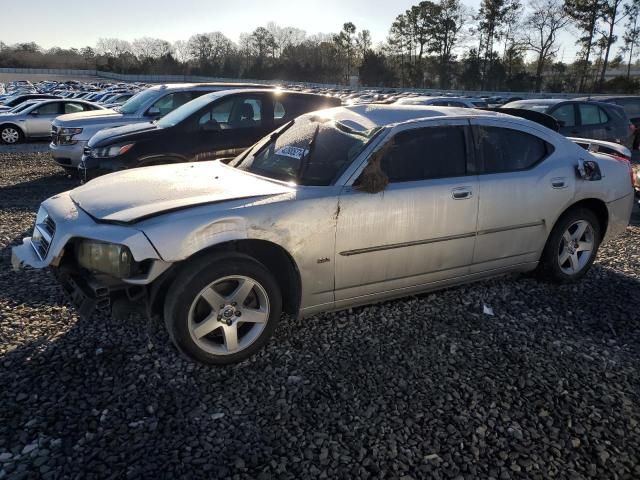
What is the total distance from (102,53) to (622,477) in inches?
5213

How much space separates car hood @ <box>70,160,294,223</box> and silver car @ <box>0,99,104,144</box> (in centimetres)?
1329

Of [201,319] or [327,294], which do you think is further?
[327,294]

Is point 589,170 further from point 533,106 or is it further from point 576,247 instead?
point 533,106

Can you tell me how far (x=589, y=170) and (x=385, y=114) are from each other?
201 cm

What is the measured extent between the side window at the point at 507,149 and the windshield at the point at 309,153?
997mm

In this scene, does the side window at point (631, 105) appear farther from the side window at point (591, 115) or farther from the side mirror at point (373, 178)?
the side mirror at point (373, 178)

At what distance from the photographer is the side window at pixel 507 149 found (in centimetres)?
407

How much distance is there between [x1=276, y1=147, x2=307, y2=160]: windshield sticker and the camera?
383cm

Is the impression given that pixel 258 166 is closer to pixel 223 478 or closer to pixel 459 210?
pixel 459 210

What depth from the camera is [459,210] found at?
12.5ft

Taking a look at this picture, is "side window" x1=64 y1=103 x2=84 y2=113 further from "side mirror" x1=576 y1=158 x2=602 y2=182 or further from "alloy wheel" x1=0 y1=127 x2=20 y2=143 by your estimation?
"side mirror" x1=576 y1=158 x2=602 y2=182

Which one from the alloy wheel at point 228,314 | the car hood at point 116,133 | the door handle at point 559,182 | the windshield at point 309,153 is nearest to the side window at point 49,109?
the car hood at point 116,133

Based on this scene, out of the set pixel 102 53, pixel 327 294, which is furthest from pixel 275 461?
pixel 102 53

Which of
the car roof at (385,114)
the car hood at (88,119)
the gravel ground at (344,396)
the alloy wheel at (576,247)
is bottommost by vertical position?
the gravel ground at (344,396)
